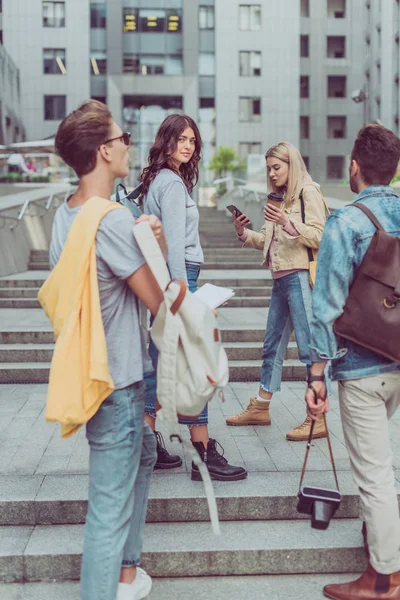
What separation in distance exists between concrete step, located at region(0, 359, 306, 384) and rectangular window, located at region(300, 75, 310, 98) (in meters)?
47.5

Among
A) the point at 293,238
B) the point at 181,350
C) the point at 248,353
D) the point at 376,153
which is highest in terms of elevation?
the point at 376,153

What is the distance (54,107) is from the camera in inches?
1800

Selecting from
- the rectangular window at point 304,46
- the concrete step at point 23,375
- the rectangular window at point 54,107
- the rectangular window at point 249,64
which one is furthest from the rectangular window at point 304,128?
the concrete step at point 23,375

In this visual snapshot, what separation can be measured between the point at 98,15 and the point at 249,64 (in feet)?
30.1

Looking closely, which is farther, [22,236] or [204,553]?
[22,236]

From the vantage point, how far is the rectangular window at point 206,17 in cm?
4550

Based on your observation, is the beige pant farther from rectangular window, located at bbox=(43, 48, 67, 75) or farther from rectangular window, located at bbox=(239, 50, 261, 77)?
rectangular window, located at bbox=(239, 50, 261, 77)

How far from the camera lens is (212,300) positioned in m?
3.28

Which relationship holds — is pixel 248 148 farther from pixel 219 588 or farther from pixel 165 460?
pixel 219 588

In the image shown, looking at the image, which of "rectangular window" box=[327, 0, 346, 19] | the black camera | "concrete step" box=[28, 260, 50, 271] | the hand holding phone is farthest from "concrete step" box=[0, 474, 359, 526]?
"rectangular window" box=[327, 0, 346, 19]

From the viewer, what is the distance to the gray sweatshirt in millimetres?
4188

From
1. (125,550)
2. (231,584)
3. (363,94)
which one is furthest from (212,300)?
(363,94)

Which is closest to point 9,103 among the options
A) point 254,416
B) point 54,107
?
point 54,107

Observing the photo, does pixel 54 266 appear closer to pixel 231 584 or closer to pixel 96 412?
pixel 96 412
